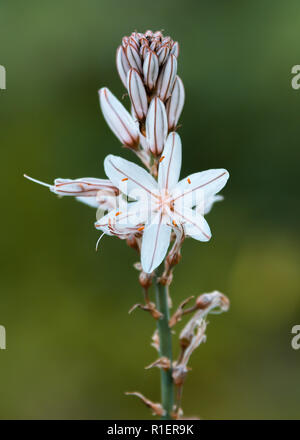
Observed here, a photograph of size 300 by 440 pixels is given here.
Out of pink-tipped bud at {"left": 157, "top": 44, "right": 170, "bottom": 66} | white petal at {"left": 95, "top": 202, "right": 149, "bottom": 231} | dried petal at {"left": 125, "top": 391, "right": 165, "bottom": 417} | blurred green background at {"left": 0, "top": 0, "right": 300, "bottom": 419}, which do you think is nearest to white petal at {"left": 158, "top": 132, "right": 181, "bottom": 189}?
white petal at {"left": 95, "top": 202, "right": 149, "bottom": 231}

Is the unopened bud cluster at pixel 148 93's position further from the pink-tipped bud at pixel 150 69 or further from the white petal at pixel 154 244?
the white petal at pixel 154 244

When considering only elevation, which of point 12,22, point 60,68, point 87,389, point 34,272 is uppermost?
point 12,22

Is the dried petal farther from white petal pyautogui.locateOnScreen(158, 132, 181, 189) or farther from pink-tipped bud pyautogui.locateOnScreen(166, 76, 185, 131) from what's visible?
pink-tipped bud pyautogui.locateOnScreen(166, 76, 185, 131)

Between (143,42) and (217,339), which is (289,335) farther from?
(143,42)

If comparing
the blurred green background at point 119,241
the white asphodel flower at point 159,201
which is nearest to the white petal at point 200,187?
the white asphodel flower at point 159,201

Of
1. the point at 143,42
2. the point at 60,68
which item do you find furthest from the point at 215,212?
the point at 143,42
